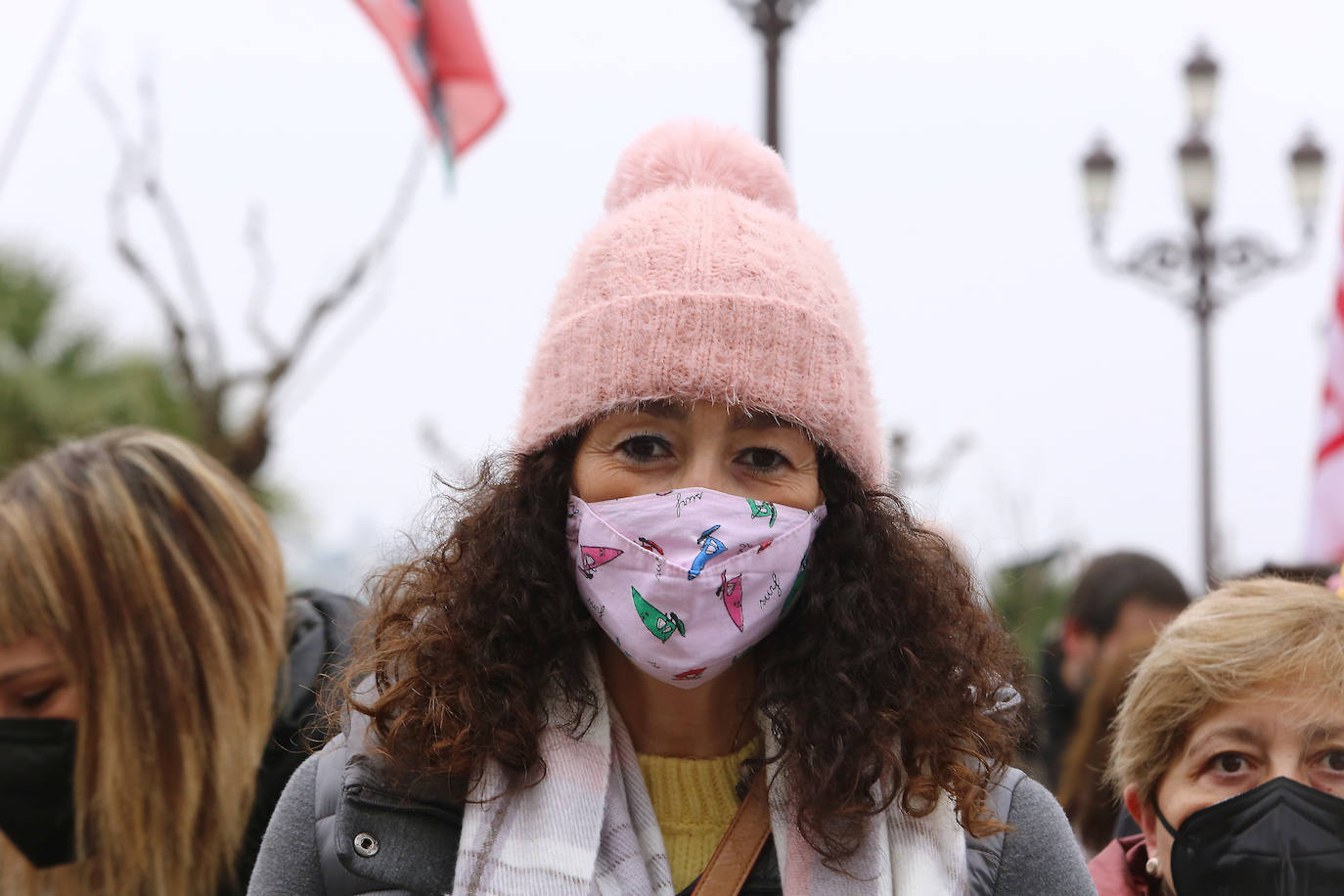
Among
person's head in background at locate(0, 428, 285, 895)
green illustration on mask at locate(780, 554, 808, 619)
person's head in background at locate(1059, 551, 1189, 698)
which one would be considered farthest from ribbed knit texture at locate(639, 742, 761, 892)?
person's head in background at locate(1059, 551, 1189, 698)

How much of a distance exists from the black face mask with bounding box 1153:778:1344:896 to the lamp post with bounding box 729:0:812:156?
4.17 m

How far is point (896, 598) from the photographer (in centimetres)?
240

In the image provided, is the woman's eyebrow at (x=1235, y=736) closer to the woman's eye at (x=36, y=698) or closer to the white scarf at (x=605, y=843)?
the white scarf at (x=605, y=843)

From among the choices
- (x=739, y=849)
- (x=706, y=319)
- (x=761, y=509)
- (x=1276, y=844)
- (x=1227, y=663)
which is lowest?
(x=1276, y=844)

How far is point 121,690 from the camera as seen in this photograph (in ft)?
9.53

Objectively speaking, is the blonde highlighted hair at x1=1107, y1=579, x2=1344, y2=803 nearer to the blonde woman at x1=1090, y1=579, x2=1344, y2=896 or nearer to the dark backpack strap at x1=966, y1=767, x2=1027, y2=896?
the blonde woman at x1=1090, y1=579, x2=1344, y2=896

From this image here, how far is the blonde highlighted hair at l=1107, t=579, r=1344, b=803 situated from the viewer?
248cm

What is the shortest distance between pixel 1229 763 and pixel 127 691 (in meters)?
2.06

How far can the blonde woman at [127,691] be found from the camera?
289 centimetres

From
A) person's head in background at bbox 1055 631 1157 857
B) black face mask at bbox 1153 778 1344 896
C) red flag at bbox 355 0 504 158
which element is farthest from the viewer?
red flag at bbox 355 0 504 158

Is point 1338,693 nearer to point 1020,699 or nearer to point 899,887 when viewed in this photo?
point 1020,699

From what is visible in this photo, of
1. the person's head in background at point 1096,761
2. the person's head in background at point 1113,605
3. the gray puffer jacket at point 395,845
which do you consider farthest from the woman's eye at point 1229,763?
the person's head in background at point 1113,605

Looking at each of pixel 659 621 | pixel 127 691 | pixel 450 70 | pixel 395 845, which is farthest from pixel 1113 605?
pixel 450 70

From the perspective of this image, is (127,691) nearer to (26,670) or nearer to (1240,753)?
(26,670)
